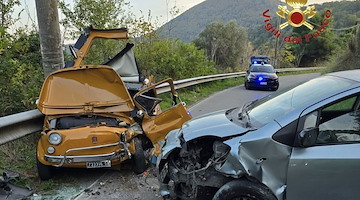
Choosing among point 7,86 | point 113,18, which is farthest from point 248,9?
point 7,86

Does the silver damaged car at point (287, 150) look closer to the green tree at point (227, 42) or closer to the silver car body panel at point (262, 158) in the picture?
the silver car body panel at point (262, 158)

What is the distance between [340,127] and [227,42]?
38.6m

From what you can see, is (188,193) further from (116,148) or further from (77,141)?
(77,141)

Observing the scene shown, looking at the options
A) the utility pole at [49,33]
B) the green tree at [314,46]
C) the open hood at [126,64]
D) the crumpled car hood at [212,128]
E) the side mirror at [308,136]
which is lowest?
the green tree at [314,46]

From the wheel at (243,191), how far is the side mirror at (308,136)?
0.56 m

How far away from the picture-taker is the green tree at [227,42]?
4003 cm

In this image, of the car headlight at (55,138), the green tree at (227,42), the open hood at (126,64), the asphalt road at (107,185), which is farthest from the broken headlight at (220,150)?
the green tree at (227,42)

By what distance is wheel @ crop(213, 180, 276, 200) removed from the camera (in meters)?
2.77

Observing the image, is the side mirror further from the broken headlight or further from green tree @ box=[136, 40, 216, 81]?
green tree @ box=[136, 40, 216, 81]

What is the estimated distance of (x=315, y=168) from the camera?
258 cm

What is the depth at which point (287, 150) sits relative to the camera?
269 centimetres

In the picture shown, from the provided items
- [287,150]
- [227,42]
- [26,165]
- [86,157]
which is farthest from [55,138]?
[227,42]

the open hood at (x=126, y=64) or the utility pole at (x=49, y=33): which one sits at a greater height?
the utility pole at (x=49, y=33)

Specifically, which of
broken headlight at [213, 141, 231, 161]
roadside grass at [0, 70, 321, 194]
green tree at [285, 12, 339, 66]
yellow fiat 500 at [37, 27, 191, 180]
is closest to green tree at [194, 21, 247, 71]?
green tree at [285, 12, 339, 66]
